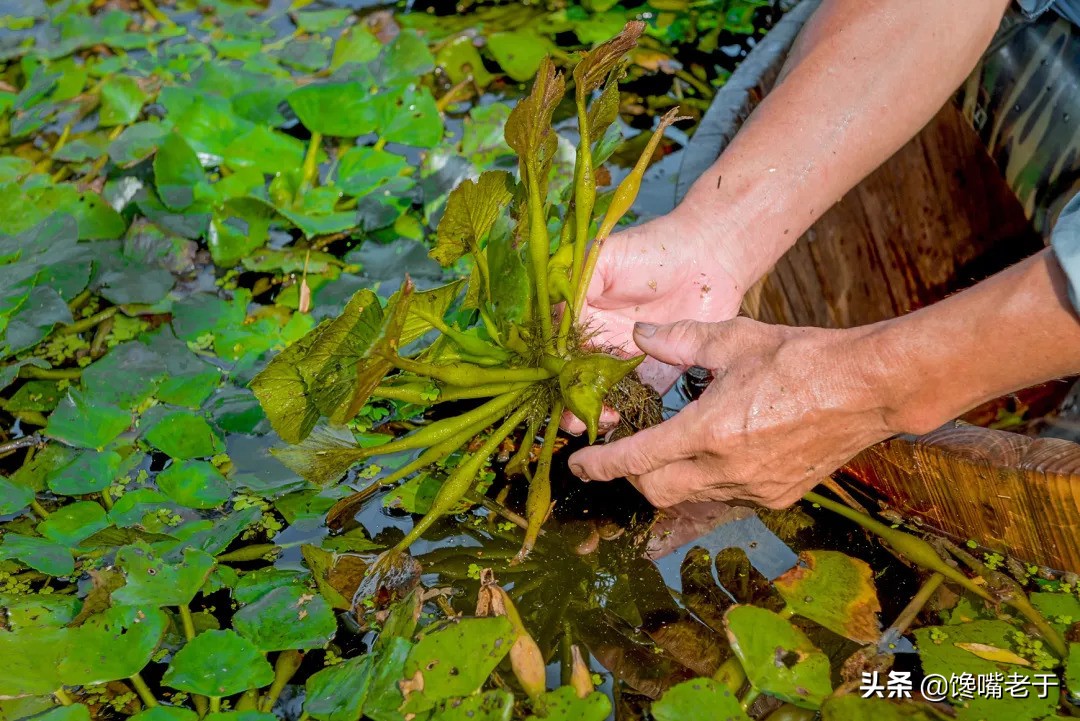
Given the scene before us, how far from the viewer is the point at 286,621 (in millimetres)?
1207

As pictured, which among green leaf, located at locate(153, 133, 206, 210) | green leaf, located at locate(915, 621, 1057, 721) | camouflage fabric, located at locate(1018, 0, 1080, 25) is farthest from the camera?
green leaf, located at locate(153, 133, 206, 210)

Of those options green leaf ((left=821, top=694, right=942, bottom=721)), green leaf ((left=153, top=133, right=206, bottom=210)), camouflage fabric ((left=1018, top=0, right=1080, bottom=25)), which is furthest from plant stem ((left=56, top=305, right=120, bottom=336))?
camouflage fabric ((left=1018, top=0, right=1080, bottom=25))

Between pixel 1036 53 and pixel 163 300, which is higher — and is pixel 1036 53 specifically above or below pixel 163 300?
above

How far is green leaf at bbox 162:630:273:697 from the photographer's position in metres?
1.13

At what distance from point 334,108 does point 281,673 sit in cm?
122

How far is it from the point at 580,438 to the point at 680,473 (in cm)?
30

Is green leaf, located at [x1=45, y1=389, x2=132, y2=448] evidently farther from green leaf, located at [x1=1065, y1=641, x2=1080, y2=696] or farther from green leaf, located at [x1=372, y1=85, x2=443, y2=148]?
green leaf, located at [x1=1065, y1=641, x2=1080, y2=696]

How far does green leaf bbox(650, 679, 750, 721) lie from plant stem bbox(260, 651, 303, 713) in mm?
423

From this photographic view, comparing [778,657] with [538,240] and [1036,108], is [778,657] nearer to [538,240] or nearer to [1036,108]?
[538,240]

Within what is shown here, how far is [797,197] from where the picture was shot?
1.46 m

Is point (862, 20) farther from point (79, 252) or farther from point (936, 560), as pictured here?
point (79, 252)

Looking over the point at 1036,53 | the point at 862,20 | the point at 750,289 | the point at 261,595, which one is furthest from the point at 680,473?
the point at 1036,53

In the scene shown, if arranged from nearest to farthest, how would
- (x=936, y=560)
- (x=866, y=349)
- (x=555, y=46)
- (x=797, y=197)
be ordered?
(x=866, y=349)
(x=936, y=560)
(x=797, y=197)
(x=555, y=46)

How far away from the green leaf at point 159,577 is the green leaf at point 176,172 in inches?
34.4
